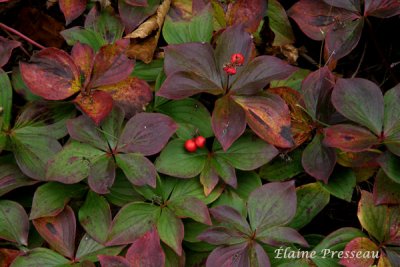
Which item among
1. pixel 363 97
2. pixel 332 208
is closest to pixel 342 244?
pixel 332 208

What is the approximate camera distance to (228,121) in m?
1.86

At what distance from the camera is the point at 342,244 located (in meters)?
1.84

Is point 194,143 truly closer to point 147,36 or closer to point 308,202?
point 308,202

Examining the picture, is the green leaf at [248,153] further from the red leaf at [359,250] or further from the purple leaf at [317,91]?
the red leaf at [359,250]

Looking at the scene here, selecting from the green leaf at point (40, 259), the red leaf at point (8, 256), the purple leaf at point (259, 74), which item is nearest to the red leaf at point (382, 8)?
the purple leaf at point (259, 74)

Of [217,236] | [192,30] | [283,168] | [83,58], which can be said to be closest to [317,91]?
[283,168]

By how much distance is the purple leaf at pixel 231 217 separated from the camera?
1756 millimetres

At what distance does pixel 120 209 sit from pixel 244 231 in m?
0.44

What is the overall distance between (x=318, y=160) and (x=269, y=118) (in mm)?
232

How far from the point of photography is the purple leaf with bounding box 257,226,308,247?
172 cm

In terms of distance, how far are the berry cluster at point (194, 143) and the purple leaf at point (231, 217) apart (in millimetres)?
250

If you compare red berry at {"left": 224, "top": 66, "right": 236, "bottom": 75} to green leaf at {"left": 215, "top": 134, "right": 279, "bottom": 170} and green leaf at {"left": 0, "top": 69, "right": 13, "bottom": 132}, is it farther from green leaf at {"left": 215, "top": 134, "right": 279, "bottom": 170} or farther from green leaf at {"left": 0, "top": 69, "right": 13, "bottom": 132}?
green leaf at {"left": 0, "top": 69, "right": 13, "bottom": 132}

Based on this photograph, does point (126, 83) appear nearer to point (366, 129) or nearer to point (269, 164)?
point (269, 164)

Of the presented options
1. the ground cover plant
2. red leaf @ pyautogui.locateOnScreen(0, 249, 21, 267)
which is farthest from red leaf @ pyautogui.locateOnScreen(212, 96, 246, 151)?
red leaf @ pyautogui.locateOnScreen(0, 249, 21, 267)
